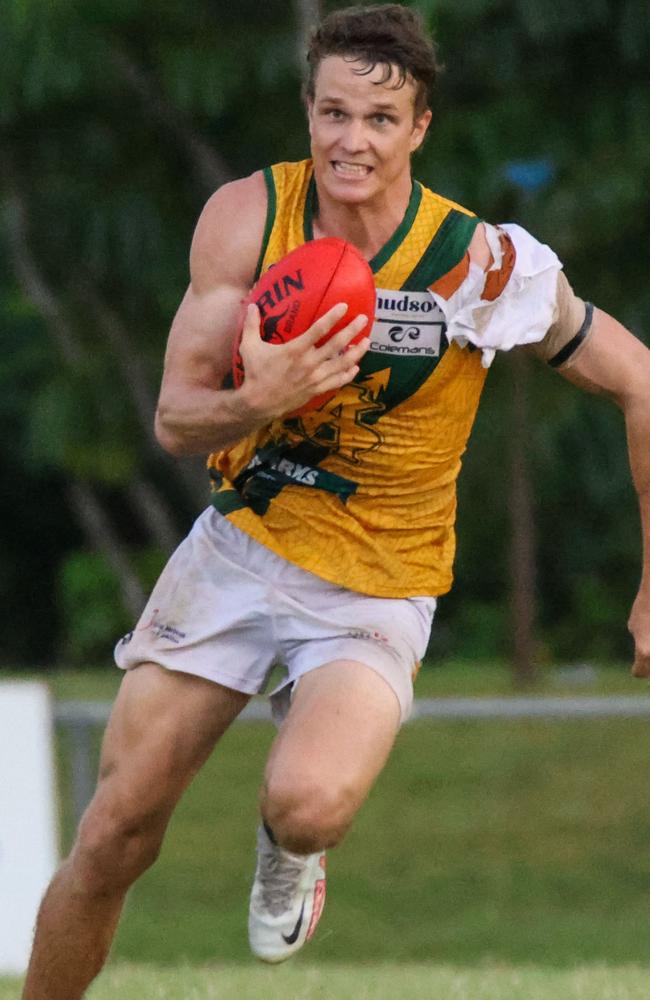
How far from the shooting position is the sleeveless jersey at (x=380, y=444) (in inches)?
176

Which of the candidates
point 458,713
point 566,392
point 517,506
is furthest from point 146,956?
point 566,392

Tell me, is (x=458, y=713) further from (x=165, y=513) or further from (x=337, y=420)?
(x=165, y=513)

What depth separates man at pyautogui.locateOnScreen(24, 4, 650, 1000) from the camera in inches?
173

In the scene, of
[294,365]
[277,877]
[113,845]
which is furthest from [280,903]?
[294,365]

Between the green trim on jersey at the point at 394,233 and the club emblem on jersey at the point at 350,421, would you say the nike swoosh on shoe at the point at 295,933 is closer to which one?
the club emblem on jersey at the point at 350,421

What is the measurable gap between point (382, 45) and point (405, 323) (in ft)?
2.05

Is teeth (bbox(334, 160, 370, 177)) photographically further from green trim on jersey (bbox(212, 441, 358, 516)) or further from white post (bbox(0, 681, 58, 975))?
white post (bbox(0, 681, 58, 975))

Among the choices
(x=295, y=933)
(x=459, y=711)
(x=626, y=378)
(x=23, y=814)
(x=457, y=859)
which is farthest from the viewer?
(x=457, y=859)

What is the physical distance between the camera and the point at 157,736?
451 centimetres

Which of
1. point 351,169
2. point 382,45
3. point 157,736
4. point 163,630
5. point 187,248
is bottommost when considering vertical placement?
point 187,248

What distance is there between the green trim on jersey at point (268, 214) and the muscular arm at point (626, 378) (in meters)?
0.78

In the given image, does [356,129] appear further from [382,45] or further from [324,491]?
[324,491]

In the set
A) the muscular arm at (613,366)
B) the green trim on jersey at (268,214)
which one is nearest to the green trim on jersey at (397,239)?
the green trim on jersey at (268,214)

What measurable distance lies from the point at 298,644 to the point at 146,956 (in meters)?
5.85
